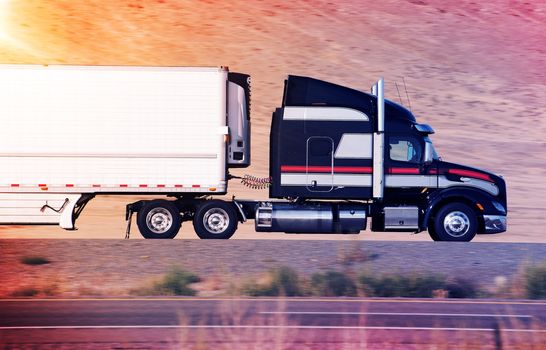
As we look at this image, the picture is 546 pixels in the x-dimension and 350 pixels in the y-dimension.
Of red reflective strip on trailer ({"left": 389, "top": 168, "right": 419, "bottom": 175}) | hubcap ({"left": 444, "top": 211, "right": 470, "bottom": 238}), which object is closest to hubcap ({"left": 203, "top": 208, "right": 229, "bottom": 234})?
red reflective strip on trailer ({"left": 389, "top": 168, "right": 419, "bottom": 175})

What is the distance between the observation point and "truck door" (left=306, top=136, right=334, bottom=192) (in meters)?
22.5

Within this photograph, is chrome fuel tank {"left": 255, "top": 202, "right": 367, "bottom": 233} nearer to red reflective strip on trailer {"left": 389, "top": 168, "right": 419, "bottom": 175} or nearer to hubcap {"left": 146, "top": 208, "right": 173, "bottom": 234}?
red reflective strip on trailer {"left": 389, "top": 168, "right": 419, "bottom": 175}

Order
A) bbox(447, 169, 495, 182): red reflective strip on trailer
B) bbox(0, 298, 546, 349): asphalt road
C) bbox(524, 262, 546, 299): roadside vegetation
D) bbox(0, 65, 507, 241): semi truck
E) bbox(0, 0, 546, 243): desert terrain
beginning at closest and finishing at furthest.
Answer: bbox(0, 298, 546, 349): asphalt road, bbox(524, 262, 546, 299): roadside vegetation, bbox(0, 65, 507, 241): semi truck, bbox(447, 169, 495, 182): red reflective strip on trailer, bbox(0, 0, 546, 243): desert terrain

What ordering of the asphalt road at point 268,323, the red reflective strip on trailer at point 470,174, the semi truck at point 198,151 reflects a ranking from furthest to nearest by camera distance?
the red reflective strip on trailer at point 470,174 → the semi truck at point 198,151 → the asphalt road at point 268,323

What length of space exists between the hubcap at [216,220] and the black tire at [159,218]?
716 mm

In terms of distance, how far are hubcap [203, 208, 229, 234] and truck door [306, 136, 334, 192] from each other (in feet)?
6.94

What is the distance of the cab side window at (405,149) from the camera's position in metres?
22.8

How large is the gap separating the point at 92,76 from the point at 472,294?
10407 mm

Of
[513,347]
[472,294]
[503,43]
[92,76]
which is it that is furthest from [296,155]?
[503,43]

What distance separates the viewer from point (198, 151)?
2233 cm

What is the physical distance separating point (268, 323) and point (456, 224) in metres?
11.6

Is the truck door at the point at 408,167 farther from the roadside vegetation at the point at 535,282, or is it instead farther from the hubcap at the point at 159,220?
the hubcap at the point at 159,220

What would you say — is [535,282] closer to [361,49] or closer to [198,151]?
[198,151]

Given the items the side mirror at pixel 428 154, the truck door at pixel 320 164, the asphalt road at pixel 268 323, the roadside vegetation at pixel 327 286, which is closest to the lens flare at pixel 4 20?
the truck door at pixel 320 164
